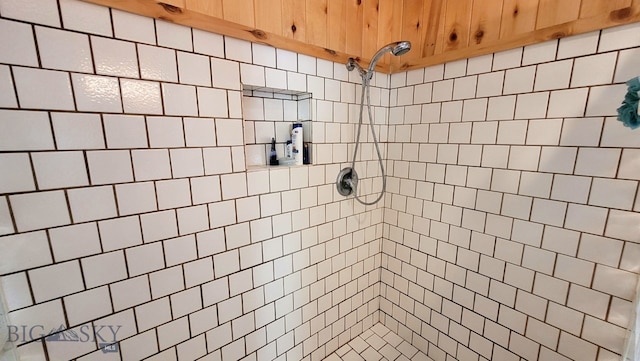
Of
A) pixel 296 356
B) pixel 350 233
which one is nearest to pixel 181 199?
pixel 350 233

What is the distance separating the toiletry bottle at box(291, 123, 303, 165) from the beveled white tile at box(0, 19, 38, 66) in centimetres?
85

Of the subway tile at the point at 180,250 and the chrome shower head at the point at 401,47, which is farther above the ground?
the chrome shower head at the point at 401,47

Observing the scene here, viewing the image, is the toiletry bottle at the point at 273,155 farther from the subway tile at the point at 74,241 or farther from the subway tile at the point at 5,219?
the subway tile at the point at 5,219

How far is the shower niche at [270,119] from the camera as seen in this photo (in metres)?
1.14

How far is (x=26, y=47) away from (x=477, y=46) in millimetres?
1587

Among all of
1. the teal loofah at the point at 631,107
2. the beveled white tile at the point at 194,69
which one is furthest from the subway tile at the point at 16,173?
the teal loofah at the point at 631,107

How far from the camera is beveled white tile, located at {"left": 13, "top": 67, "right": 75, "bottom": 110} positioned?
626 millimetres

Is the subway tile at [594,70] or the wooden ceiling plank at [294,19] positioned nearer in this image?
the subway tile at [594,70]

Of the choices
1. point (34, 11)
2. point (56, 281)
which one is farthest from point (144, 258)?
point (34, 11)

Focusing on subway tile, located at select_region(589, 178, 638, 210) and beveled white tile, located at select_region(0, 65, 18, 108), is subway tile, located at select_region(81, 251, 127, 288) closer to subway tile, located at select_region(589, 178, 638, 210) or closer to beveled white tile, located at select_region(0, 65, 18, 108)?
beveled white tile, located at select_region(0, 65, 18, 108)

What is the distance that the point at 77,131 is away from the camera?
697 mm

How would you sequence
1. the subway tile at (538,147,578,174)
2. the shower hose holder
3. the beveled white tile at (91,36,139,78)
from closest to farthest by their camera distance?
the beveled white tile at (91,36,139,78) → the subway tile at (538,147,578,174) → the shower hose holder

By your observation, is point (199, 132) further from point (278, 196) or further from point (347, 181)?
point (347, 181)

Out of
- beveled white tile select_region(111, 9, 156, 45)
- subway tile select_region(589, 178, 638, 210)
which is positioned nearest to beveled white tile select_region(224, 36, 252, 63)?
beveled white tile select_region(111, 9, 156, 45)
